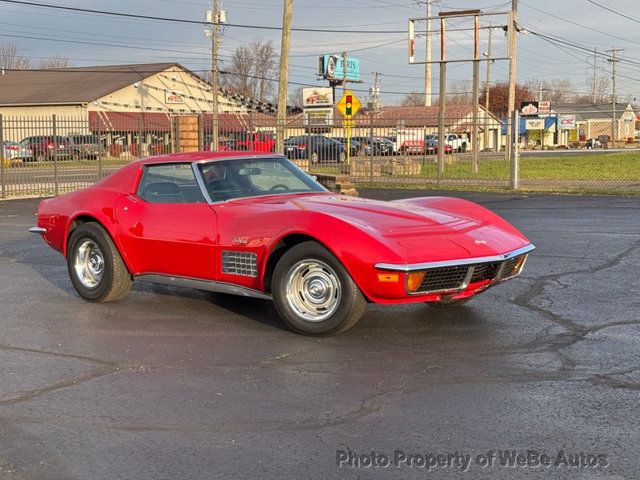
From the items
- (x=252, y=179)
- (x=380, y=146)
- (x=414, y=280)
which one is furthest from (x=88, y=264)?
(x=380, y=146)

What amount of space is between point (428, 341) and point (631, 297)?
245 cm

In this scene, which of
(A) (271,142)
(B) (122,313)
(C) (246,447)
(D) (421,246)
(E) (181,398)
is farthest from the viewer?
(A) (271,142)

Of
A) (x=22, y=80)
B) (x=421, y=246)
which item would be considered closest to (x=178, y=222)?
(x=421, y=246)

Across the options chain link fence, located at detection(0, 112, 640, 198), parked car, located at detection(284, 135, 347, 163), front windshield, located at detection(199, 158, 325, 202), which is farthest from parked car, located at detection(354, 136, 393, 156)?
front windshield, located at detection(199, 158, 325, 202)

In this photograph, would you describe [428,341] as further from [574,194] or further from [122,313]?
[574,194]

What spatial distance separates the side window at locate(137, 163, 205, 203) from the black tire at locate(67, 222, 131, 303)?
0.55 metres

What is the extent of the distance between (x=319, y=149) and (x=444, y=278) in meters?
19.5

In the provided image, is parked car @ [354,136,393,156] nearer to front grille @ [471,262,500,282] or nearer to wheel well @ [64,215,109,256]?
wheel well @ [64,215,109,256]

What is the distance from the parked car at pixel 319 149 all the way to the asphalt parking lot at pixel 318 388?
56.7 feet

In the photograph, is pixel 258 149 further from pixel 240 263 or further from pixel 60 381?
pixel 60 381

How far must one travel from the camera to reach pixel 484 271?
5.93 m

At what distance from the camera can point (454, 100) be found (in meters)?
128

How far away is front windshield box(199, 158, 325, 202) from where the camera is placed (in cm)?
675

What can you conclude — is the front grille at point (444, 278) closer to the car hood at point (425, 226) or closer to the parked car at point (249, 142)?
the car hood at point (425, 226)
